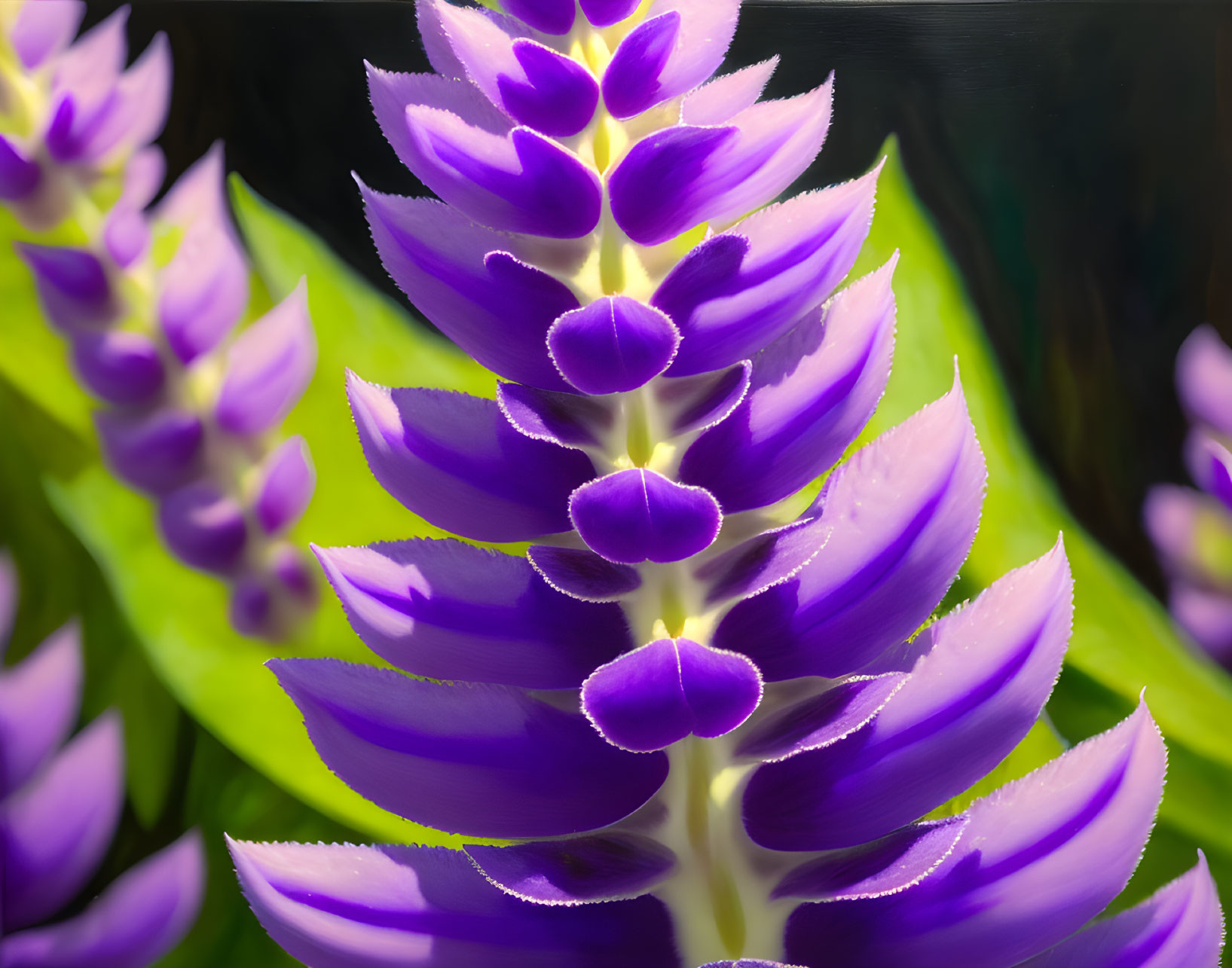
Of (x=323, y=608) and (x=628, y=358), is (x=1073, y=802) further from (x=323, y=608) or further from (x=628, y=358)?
(x=323, y=608)

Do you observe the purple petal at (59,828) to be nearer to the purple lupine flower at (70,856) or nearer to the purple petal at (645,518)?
the purple lupine flower at (70,856)

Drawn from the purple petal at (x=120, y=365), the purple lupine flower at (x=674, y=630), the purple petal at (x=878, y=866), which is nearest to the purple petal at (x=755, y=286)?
the purple lupine flower at (x=674, y=630)

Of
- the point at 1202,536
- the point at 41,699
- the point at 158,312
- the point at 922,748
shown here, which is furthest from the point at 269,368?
the point at 1202,536

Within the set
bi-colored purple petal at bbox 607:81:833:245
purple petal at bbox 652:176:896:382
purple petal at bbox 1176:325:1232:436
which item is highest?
bi-colored purple petal at bbox 607:81:833:245

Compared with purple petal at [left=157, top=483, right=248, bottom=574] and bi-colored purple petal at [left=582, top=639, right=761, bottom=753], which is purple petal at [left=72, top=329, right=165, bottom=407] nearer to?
purple petal at [left=157, top=483, right=248, bottom=574]

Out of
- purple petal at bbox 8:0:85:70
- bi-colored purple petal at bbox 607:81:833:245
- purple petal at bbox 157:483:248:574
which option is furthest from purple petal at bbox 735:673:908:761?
purple petal at bbox 8:0:85:70

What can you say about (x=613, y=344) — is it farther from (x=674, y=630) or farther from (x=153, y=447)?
(x=153, y=447)

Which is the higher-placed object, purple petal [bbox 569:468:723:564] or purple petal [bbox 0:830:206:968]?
purple petal [bbox 569:468:723:564]

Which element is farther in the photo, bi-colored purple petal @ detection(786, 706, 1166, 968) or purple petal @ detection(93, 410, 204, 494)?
purple petal @ detection(93, 410, 204, 494)
